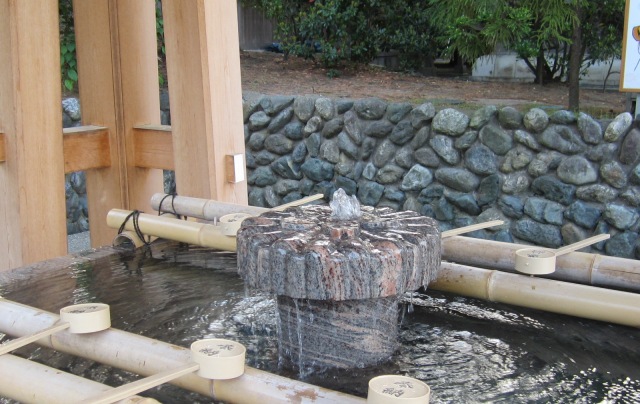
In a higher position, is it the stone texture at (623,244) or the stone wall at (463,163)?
the stone wall at (463,163)

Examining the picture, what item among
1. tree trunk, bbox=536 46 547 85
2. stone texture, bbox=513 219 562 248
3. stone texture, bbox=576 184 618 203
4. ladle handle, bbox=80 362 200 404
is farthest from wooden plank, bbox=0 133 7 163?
tree trunk, bbox=536 46 547 85

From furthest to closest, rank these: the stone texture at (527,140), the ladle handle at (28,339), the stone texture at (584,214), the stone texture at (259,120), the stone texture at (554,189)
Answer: the stone texture at (259,120) < the stone texture at (527,140) < the stone texture at (554,189) < the stone texture at (584,214) < the ladle handle at (28,339)

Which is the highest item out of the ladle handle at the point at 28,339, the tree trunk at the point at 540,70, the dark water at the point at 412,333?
the tree trunk at the point at 540,70

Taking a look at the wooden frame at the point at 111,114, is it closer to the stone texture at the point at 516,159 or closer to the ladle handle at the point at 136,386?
the ladle handle at the point at 136,386

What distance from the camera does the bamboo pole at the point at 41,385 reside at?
1641mm

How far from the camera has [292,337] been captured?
220cm

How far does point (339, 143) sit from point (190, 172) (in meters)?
3.38

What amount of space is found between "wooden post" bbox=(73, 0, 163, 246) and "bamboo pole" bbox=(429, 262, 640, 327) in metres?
2.15

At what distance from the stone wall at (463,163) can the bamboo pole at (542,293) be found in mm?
3474

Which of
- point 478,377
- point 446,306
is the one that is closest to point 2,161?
point 446,306

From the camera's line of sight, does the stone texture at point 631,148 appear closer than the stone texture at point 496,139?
Yes

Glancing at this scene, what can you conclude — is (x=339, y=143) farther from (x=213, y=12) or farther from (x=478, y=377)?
(x=478, y=377)

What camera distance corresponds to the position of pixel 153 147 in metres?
4.05

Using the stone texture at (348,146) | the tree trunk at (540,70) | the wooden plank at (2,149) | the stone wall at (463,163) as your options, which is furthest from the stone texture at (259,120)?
the wooden plank at (2,149)
